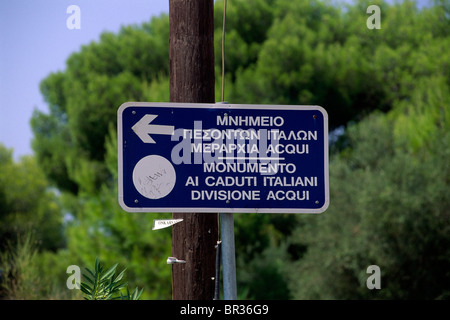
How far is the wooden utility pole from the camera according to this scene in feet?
10.9

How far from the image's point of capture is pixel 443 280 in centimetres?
1727

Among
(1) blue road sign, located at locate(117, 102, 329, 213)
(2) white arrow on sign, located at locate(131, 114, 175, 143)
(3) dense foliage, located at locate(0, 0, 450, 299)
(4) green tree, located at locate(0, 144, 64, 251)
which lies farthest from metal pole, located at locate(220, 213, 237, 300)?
(4) green tree, located at locate(0, 144, 64, 251)

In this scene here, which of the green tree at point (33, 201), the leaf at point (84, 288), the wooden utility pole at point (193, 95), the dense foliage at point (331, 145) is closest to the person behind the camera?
the wooden utility pole at point (193, 95)

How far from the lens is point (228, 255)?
2.79 meters

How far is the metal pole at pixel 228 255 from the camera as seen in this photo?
2.75 meters

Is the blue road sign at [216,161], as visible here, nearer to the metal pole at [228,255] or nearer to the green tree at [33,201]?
the metal pole at [228,255]

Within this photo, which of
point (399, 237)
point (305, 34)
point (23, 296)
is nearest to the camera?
point (23, 296)

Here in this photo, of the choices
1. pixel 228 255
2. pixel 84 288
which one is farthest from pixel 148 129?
pixel 84 288

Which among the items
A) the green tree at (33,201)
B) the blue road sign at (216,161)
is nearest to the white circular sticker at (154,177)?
the blue road sign at (216,161)

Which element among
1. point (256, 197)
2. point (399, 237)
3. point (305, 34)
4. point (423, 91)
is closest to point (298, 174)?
point (256, 197)

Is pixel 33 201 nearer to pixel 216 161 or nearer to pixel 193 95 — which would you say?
pixel 193 95

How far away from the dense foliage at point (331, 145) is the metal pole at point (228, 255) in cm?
1391

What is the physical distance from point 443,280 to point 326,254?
11.2ft
